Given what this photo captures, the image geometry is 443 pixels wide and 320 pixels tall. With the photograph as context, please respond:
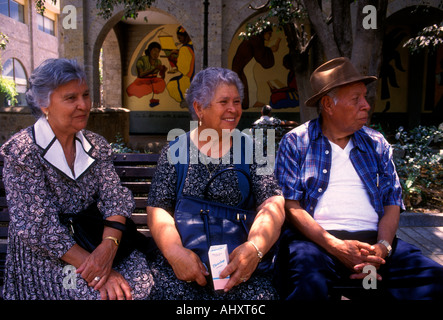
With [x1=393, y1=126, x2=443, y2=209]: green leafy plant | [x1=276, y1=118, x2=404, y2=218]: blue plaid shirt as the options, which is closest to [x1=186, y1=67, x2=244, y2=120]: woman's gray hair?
[x1=276, y1=118, x2=404, y2=218]: blue plaid shirt

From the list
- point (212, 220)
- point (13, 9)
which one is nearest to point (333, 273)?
point (212, 220)

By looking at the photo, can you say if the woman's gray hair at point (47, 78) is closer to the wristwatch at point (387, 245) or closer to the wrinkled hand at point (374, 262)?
the wrinkled hand at point (374, 262)

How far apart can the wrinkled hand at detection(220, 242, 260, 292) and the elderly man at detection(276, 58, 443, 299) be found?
1.06ft

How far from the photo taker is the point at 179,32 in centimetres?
1578

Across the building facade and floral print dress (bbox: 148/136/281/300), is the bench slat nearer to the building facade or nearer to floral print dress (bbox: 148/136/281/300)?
floral print dress (bbox: 148/136/281/300)

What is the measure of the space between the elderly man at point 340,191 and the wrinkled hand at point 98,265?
976 millimetres

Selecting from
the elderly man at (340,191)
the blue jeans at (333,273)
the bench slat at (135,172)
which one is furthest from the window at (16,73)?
the blue jeans at (333,273)

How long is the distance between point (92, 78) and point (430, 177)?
32.0 feet

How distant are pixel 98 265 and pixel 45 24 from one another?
108 ft

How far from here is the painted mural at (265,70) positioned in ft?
47.6

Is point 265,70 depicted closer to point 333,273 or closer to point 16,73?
point 333,273

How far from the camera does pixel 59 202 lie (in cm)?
201
